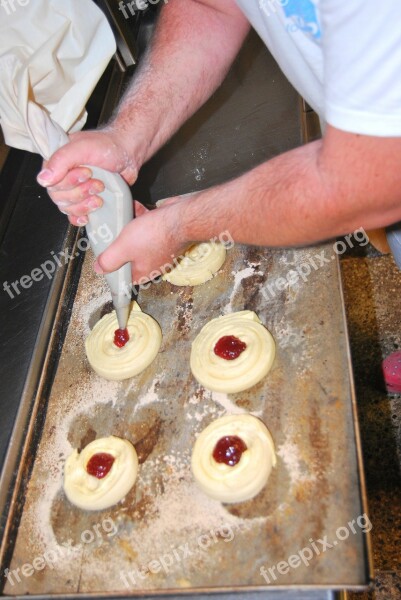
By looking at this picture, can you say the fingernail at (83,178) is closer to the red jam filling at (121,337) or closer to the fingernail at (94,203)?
the fingernail at (94,203)

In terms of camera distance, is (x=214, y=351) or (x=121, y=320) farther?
(x=121, y=320)

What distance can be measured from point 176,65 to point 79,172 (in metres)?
1.01

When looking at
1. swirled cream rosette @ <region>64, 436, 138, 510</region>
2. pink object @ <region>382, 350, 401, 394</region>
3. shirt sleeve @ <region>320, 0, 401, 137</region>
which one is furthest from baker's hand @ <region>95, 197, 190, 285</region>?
pink object @ <region>382, 350, 401, 394</region>

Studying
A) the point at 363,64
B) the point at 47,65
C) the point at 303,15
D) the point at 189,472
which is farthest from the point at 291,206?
the point at 47,65

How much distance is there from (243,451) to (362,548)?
2.03 ft

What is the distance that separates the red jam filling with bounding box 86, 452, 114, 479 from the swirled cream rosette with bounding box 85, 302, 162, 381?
1.49 feet

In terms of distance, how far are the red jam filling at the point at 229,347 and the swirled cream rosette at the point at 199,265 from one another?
52 centimetres

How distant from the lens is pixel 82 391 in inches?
110

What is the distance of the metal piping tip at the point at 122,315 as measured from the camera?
9.20ft

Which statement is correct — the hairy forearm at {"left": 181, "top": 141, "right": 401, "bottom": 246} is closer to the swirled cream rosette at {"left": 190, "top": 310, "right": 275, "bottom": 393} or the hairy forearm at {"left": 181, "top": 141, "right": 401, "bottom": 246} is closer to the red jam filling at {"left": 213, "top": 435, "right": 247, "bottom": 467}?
the swirled cream rosette at {"left": 190, "top": 310, "right": 275, "bottom": 393}

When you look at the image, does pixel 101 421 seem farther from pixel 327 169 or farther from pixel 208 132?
pixel 208 132

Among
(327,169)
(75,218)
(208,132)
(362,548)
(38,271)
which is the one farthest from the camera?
(208,132)

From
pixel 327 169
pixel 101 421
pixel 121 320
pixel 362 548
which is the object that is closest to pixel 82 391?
pixel 101 421

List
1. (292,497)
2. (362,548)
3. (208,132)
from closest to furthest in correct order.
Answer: (362,548)
(292,497)
(208,132)
